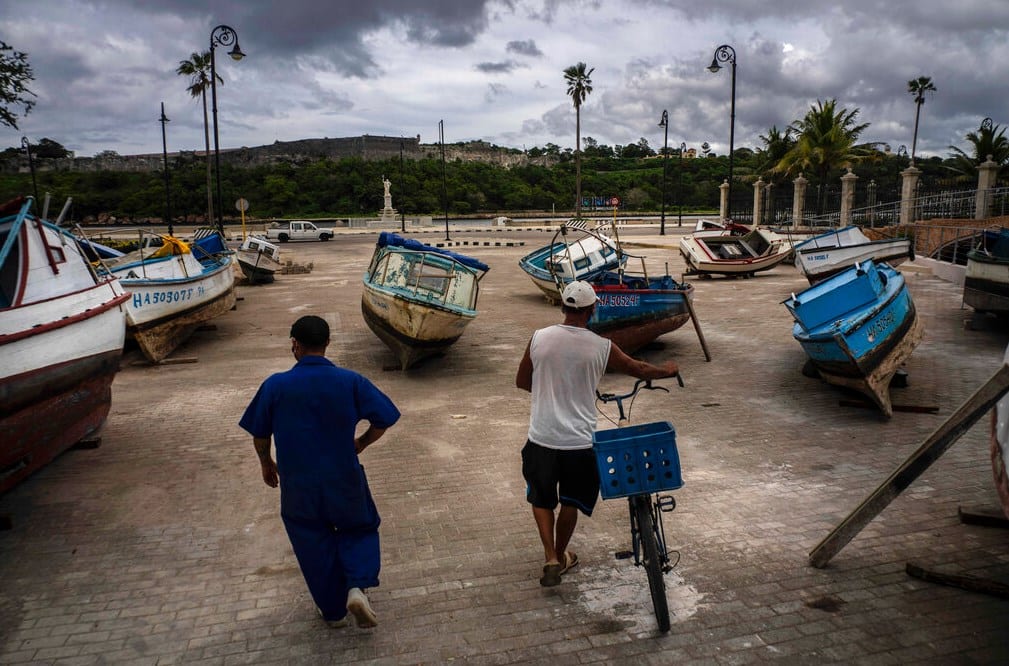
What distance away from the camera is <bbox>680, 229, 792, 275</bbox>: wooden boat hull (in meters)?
21.1

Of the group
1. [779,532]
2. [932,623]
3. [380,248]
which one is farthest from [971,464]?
[380,248]

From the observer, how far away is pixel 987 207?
942 inches

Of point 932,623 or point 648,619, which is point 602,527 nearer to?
point 648,619

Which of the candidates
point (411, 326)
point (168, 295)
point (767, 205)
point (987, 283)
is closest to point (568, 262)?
point (411, 326)

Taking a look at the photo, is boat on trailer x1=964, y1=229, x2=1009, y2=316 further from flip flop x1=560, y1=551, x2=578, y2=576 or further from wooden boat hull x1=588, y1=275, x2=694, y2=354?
flip flop x1=560, y1=551, x2=578, y2=576

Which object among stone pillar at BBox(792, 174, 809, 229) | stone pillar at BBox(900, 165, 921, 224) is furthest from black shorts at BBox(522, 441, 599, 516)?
stone pillar at BBox(792, 174, 809, 229)

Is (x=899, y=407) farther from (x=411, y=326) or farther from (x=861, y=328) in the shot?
(x=411, y=326)

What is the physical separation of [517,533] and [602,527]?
0.67 meters

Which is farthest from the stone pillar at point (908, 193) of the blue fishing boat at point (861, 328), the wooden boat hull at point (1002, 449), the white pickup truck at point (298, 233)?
the white pickup truck at point (298, 233)

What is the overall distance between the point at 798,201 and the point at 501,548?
3474cm

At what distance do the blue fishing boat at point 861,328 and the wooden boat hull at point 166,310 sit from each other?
9762 mm

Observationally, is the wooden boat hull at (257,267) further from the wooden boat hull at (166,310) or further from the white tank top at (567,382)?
the white tank top at (567,382)

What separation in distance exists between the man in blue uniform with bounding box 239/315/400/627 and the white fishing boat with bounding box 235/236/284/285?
19.5 meters

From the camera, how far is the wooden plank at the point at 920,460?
3875mm
